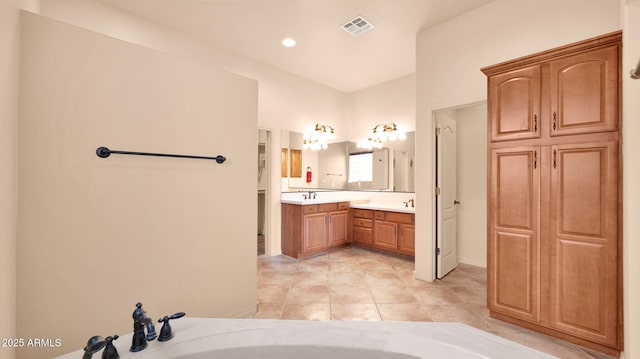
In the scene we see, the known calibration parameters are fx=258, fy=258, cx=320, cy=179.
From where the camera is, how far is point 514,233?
2176 millimetres

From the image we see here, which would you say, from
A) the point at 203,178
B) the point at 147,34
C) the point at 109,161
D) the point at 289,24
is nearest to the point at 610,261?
the point at 203,178

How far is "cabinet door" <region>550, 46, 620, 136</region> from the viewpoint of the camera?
5.76ft

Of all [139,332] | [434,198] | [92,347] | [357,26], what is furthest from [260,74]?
[92,347]

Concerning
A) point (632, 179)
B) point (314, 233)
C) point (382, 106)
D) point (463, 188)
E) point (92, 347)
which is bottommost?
point (314, 233)

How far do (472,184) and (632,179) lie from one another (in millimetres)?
2341

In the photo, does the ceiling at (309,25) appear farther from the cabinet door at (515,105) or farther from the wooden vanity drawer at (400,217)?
the wooden vanity drawer at (400,217)

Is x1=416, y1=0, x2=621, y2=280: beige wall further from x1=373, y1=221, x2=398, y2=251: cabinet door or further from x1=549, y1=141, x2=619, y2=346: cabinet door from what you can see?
x1=549, y1=141, x2=619, y2=346: cabinet door

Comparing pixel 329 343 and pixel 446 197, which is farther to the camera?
pixel 446 197

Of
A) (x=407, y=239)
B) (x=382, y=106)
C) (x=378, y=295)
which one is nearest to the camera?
(x=378, y=295)

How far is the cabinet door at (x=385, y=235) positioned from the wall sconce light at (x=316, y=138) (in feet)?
5.76

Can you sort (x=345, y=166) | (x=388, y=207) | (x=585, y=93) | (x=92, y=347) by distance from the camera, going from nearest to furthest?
1. (x=92, y=347)
2. (x=585, y=93)
3. (x=388, y=207)
4. (x=345, y=166)

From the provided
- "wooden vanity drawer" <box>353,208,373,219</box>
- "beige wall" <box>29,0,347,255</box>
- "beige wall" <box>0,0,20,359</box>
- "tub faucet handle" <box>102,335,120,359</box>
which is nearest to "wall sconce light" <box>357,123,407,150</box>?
"beige wall" <box>29,0,347,255</box>

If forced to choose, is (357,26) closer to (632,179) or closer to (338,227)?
(632,179)

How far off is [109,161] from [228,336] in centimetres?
140
